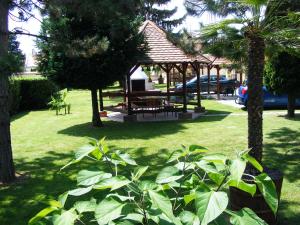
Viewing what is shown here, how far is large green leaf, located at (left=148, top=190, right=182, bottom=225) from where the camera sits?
1195 mm

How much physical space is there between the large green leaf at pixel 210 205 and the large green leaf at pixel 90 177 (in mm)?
397

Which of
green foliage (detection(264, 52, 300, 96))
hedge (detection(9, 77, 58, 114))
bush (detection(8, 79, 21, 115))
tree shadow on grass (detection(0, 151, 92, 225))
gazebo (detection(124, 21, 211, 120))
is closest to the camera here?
tree shadow on grass (detection(0, 151, 92, 225))

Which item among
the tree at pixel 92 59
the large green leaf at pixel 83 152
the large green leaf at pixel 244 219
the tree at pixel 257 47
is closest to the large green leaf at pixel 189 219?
the large green leaf at pixel 244 219

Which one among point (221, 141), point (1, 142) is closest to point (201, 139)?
point (221, 141)

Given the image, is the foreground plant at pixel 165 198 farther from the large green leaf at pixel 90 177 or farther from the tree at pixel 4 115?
the tree at pixel 4 115

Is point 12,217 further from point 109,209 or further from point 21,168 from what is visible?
point 109,209

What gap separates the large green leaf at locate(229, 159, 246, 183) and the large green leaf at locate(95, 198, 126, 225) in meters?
0.39

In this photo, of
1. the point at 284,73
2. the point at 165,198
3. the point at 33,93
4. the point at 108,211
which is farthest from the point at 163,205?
the point at 33,93

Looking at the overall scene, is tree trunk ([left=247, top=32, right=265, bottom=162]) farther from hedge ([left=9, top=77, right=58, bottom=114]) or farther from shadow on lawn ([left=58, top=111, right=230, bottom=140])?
Answer: hedge ([left=9, top=77, right=58, bottom=114])

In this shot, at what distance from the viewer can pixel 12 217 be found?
18.5 feet

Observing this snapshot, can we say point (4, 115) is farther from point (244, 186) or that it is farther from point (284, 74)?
point (284, 74)

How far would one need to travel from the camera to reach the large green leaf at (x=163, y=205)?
1.19 meters

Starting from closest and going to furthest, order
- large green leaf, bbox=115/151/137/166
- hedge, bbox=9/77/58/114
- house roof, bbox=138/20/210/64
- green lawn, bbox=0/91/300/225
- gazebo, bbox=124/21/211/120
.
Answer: large green leaf, bbox=115/151/137/166 < green lawn, bbox=0/91/300/225 < gazebo, bbox=124/21/211/120 < house roof, bbox=138/20/210/64 < hedge, bbox=9/77/58/114

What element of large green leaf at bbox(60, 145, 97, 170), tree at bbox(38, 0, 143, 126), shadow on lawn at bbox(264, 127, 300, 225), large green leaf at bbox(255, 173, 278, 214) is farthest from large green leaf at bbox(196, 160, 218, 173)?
tree at bbox(38, 0, 143, 126)
